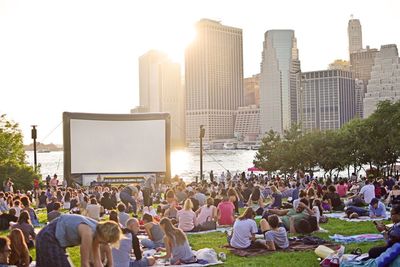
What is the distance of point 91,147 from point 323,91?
6133 inches

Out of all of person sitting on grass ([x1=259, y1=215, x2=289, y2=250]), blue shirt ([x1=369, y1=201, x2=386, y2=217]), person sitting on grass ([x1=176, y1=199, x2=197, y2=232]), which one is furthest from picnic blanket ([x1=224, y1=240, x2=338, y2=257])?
blue shirt ([x1=369, y1=201, x2=386, y2=217])

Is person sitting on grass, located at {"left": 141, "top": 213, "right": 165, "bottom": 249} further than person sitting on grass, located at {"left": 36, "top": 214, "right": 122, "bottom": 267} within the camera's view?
Yes

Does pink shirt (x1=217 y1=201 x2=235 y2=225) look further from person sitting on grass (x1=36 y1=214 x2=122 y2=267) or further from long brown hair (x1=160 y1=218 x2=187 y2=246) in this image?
person sitting on grass (x1=36 y1=214 x2=122 y2=267)

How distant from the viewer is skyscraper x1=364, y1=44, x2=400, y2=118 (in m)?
137

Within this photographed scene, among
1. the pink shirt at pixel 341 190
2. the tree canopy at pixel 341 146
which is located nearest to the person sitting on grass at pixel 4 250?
the pink shirt at pixel 341 190

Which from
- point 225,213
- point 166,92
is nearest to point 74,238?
point 225,213

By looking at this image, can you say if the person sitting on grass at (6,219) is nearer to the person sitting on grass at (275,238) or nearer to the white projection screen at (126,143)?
the person sitting on grass at (275,238)

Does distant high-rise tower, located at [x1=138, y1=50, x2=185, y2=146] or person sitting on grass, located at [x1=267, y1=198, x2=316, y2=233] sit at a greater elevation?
distant high-rise tower, located at [x1=138, y1=50, x2=185, y2=146]

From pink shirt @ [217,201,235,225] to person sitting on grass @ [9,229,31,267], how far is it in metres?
6.25

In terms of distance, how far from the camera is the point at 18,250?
7.04m

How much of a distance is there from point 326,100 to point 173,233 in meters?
173

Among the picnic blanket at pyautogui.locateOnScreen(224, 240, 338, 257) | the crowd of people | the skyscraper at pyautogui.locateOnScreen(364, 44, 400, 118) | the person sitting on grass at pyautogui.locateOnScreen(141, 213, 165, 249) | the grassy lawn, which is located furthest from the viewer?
the skyscraper at pyautogui.locateOnScreen(364, 44, 400, 118)

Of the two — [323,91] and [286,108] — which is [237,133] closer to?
[286,108]

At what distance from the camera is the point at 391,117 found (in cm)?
2917
